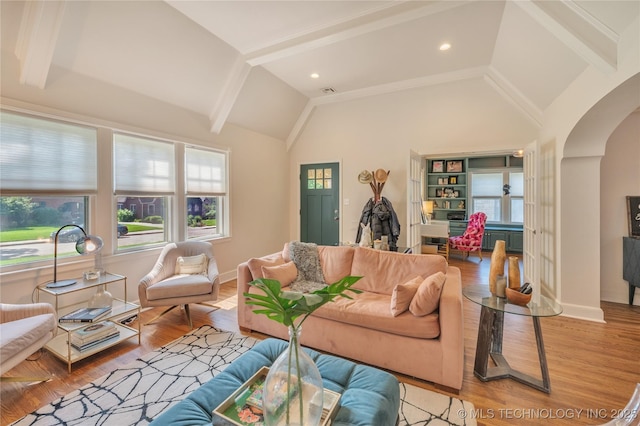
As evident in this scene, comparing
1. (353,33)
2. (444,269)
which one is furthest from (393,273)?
(353,33)

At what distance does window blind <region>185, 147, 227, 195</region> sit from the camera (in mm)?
3977

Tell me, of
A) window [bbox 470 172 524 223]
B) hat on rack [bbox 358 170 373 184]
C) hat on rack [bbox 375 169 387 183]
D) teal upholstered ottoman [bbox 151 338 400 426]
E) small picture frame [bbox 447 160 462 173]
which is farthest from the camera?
small picture frame [bbox 447 160 462 173]

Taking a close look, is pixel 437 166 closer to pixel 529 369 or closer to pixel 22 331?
pixel 529 369

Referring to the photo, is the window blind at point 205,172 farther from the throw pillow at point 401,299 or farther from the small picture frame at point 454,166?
the small picture frame at point 454,166

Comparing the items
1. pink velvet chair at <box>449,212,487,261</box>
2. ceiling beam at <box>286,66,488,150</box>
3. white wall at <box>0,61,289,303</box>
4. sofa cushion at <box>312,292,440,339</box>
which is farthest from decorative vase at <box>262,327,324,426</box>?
pink velvet chair at <box>449,212,487,261</box>

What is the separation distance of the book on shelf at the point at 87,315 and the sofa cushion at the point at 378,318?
1.83 m

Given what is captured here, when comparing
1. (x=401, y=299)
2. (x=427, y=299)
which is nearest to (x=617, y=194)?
(x=427, y=299)

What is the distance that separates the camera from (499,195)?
6.89 meters

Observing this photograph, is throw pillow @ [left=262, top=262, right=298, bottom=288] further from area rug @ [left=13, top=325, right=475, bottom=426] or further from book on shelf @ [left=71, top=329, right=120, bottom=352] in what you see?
book on shelf @ [left=71, top=329, right=120, bottom=352]

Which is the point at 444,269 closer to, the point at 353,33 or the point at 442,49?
the point at 353,33

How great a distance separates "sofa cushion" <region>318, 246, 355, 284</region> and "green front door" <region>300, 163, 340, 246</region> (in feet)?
7.54

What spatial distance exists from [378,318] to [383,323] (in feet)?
0.16

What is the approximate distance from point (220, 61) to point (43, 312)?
3.15m

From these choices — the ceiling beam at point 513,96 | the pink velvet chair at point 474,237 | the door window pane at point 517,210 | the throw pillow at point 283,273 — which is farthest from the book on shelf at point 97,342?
the door window pane at point 517,210
